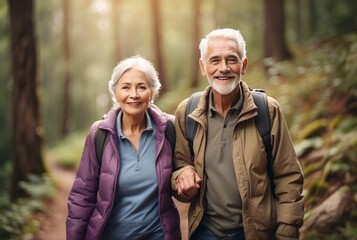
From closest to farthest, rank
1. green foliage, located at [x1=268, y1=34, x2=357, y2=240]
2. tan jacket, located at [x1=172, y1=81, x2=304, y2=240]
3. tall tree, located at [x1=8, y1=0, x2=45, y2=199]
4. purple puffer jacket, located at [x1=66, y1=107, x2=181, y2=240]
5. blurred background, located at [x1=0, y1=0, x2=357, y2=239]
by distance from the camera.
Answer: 1. tan jacket, located at [x1=172, y1=81, x2=304, y2=240]
2. purple puffer jacket, located at [x1=66, y1=107, x2=181, y2=240]
3. green foliage, located at [x1=268, y1=34, x2=357, y2=240]
4. blurred background, located at [x1=0, y1=0, x2=357, y2=239]
5. tall tree, located at [x1=8, y1=0, x2=45, y2=199]

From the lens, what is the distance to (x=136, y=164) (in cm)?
335

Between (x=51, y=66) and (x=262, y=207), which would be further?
(x=51, y=66)

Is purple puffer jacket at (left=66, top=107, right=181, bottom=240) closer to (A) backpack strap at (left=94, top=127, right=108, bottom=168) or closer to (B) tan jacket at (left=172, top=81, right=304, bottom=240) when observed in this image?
(A) backpack strap at (left=94, top=127, right=108, bottom=168)

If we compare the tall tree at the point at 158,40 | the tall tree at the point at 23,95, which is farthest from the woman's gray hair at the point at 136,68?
the tall tree at the point at 158,40

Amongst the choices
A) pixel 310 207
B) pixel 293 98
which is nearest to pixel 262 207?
pixel 310 207

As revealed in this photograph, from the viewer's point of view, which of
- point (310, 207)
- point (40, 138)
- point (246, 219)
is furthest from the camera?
point (40, 138)

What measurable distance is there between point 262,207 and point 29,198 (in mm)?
6915

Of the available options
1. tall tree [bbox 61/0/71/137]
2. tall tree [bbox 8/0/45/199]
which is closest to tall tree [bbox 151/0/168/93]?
tall tree [bbox 61/0/71/137]

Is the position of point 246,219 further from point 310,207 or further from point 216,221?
point 310,207

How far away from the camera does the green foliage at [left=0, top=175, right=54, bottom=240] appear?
6.81 m

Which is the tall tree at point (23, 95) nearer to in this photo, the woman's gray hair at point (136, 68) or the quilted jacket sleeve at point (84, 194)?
the quilted jacket sleeve at point (84, 194)

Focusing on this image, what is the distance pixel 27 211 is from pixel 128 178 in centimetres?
531

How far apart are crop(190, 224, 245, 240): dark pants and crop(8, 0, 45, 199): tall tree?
6606 millimetres

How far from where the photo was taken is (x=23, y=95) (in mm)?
9195
